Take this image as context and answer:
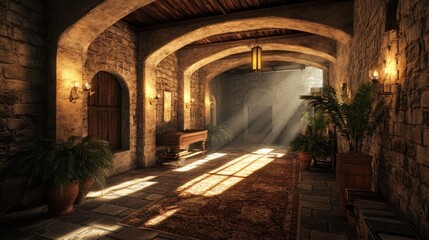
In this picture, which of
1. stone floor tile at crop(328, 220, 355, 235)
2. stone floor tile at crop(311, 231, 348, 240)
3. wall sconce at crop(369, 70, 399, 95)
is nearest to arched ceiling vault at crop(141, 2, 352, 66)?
wall sconce at crop(369, 70, 399, 95)

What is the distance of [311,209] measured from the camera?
12.4 ft

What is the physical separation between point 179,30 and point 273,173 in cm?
460

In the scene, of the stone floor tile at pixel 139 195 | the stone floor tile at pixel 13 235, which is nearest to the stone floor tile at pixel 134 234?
the stone floor tile at pixel 13 235

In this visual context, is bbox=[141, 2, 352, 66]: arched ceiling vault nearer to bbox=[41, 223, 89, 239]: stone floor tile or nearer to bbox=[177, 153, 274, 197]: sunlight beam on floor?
bbox=[177, 153, 274, 197]: sunlight beam on floor

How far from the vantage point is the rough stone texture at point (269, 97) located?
537 inches

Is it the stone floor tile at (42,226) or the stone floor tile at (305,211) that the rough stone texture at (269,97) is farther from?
the stone floor tile at (42,226)

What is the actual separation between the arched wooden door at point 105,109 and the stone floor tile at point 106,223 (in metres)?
2.69

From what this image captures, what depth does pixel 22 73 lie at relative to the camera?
3971 millimetres

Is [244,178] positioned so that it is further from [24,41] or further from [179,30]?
[24,41]

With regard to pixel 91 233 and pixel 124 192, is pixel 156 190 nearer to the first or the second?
pixel 124 192

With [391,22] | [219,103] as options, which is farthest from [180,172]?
[219,103]

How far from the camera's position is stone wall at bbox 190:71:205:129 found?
10.3 metres

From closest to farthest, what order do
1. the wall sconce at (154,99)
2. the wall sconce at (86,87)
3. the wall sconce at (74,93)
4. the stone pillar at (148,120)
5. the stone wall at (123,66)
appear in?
the wall sconce at (74,93), the wall sconce at (86,87), the stone wall at (123,66), the stone pillar at (148,120), the wall sconce at (154,99)

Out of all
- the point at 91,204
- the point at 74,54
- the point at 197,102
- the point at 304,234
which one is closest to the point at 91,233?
the point at 91,204
